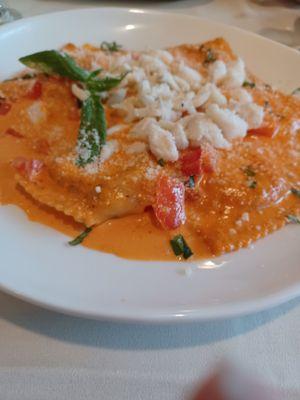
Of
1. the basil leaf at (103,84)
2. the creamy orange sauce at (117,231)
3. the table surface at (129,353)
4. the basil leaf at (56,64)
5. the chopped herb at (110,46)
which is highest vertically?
the basil leaf at (56,64)

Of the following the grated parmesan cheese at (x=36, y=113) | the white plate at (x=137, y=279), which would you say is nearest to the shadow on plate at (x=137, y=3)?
the grated parmesan cheese at (x=36, y=113)

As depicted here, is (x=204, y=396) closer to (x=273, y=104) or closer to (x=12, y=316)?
(x=12, y=316)

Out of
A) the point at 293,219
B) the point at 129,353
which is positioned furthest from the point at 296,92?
the point at 129,353

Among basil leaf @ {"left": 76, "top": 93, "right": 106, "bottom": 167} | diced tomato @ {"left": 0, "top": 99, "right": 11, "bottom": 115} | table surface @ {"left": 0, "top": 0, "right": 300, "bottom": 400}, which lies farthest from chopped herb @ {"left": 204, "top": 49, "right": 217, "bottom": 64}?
table surface @ {"left": 0, "top": 0, "right": 300, "bottom": 400}

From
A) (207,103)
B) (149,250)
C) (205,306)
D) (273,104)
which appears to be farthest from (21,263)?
(273,104)

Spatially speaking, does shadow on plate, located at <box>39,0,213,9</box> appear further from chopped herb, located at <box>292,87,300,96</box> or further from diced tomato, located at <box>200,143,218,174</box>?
diced tomato, located at <box>200,143,218,174</box>

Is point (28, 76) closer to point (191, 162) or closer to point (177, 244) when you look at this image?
point (191, 162)

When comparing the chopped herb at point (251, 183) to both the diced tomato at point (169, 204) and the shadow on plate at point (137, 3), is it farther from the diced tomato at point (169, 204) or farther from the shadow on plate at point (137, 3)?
the shadow on plate at point (137, 3)
